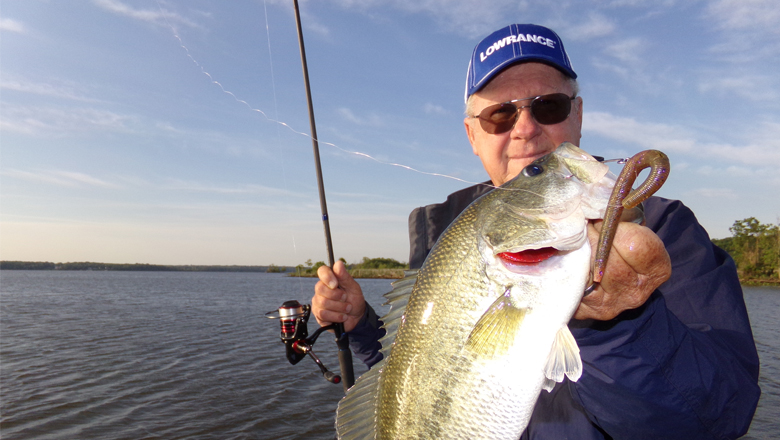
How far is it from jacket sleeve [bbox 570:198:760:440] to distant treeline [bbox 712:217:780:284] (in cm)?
6784

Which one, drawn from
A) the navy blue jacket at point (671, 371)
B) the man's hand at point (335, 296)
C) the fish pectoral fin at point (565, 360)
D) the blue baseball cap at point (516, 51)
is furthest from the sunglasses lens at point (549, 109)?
the fish pectoral fin at point (565, 360)

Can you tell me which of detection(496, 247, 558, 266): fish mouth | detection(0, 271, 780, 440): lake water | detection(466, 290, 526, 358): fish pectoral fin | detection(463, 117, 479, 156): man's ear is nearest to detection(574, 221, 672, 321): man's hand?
detection(496, 247, 558, 266): fish mouth

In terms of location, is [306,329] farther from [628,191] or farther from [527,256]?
[628,191]

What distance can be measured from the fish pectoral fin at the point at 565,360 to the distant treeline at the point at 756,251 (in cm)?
6843

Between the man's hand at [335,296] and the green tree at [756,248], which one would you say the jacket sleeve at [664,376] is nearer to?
the man's hand at [335,296]

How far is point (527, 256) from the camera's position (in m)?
1.86

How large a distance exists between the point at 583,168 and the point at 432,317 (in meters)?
0.94

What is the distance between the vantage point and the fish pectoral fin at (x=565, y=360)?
5.66 ft

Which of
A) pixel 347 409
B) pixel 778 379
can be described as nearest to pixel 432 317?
pixel 347 409

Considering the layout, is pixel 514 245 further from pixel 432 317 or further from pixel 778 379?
pixel 778 379

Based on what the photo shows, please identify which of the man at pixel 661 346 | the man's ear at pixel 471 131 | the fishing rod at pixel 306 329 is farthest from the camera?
the fishing rod at pixel 306 329

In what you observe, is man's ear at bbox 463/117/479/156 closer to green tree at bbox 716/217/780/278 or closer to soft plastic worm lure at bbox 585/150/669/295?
soft plastic worm lure at bbox 585/150/669/295

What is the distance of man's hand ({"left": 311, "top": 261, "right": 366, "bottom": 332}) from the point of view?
11.1 ft

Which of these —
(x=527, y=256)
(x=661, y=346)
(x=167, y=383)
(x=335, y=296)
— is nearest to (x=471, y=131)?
(x=335, y=296)
